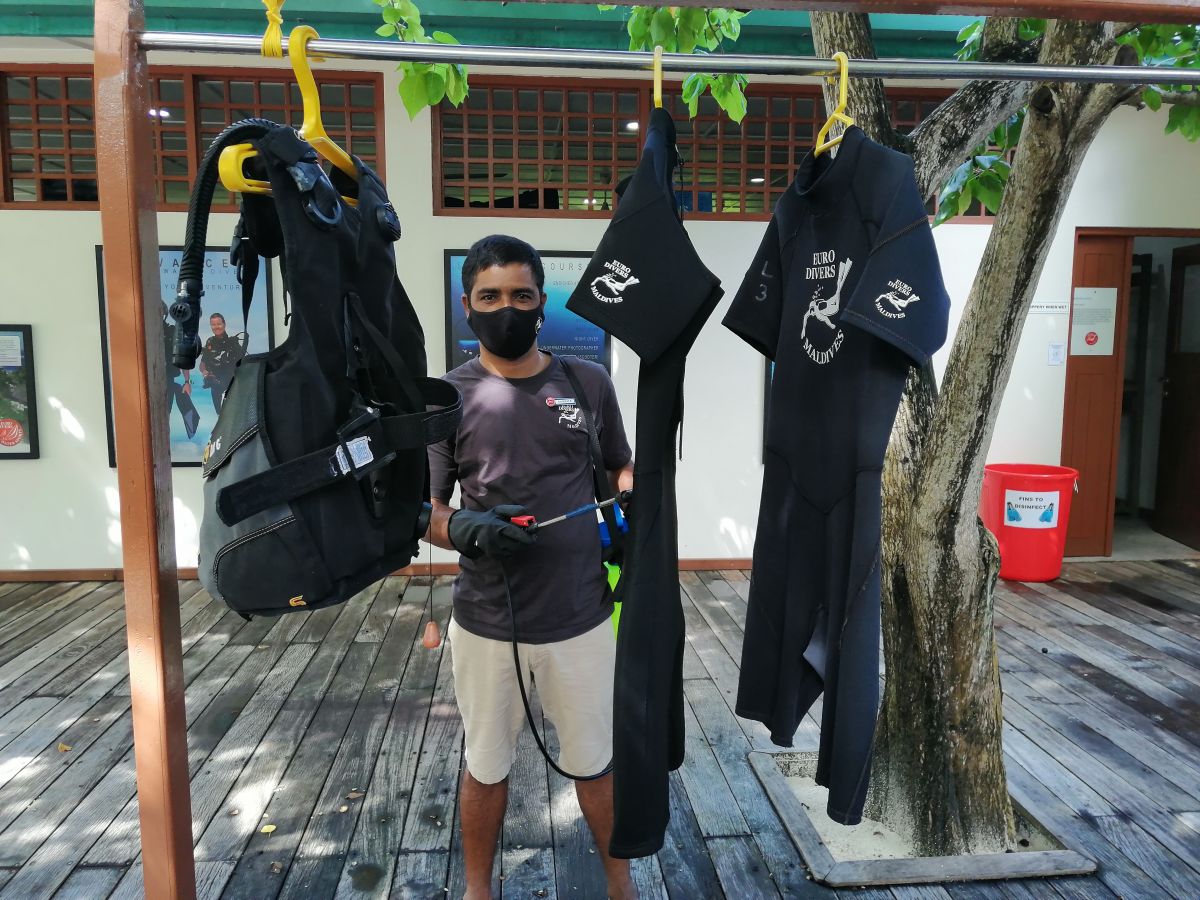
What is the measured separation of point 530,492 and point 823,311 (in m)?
0.86

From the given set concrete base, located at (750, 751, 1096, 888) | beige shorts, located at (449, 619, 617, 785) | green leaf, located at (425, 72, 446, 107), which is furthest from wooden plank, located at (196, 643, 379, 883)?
green leaf, located at (425, 72, 446, 107)

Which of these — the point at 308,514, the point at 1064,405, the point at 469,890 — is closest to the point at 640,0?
Answer: the point at 308,514

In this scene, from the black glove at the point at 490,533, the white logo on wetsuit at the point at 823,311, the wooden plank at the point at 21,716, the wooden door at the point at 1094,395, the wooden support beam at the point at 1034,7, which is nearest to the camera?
the wooden support beam at the point at 1034,7

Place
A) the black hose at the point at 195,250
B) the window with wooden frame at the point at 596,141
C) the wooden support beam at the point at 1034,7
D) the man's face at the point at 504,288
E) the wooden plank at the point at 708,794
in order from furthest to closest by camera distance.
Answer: the window with wooden frame at the point at 596,141, the wooden plank at the point at 708,794, the man's face at the point at 504,288, the wooden support beam at the point at 1034,7, the black hose at the point at 195,250

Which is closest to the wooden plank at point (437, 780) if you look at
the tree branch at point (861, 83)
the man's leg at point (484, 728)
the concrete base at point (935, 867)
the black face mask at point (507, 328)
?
the man's leg at point (484, 728)

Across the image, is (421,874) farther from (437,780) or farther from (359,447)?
(359,447)

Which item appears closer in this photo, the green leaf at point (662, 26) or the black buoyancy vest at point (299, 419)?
the black buoyancy vest at point (299, 419)

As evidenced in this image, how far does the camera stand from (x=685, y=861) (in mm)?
2445

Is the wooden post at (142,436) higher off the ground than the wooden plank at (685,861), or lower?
higher

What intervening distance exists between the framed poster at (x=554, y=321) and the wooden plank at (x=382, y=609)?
1515 millimetres

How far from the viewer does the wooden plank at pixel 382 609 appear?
14.2ft

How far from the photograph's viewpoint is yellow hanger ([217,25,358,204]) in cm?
111

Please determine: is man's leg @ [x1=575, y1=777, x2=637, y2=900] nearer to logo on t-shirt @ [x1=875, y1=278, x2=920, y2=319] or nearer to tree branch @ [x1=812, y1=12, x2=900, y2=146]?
logo on t-shirt @ [x1=875, y1=278, x2=920, y2=319]

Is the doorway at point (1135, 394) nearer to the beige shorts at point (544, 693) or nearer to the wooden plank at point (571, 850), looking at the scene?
the wooden plank at point (571, 850)
